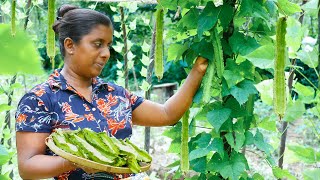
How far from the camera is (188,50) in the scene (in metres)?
1.78

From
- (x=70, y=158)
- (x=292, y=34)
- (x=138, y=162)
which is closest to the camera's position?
(x=70, y=158)

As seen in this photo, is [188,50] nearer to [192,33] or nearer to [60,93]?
[192,33]

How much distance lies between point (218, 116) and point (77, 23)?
622 millimetres

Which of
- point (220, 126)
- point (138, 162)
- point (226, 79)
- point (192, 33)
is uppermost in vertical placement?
point (192, 33)

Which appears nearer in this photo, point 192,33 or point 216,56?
point 216,56

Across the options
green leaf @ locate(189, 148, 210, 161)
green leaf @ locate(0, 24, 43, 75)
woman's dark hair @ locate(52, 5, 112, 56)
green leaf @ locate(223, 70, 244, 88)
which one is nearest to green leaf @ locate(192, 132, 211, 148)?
green leaf @ locate(189, 148, 210, 161)

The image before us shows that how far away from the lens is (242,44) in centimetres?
164

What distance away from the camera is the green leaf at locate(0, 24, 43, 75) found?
0.23m

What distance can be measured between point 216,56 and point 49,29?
23.3 inches

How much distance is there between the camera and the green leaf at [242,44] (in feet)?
5.33

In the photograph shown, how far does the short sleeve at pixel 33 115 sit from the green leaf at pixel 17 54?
4.73ft

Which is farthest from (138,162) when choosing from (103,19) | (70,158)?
(103,19)

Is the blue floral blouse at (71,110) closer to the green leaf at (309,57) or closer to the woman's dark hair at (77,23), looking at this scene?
the woman's dark hair at (77,23)

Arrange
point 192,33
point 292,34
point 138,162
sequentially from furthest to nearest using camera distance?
point 192,33 < point 292,34 < point 138,162
